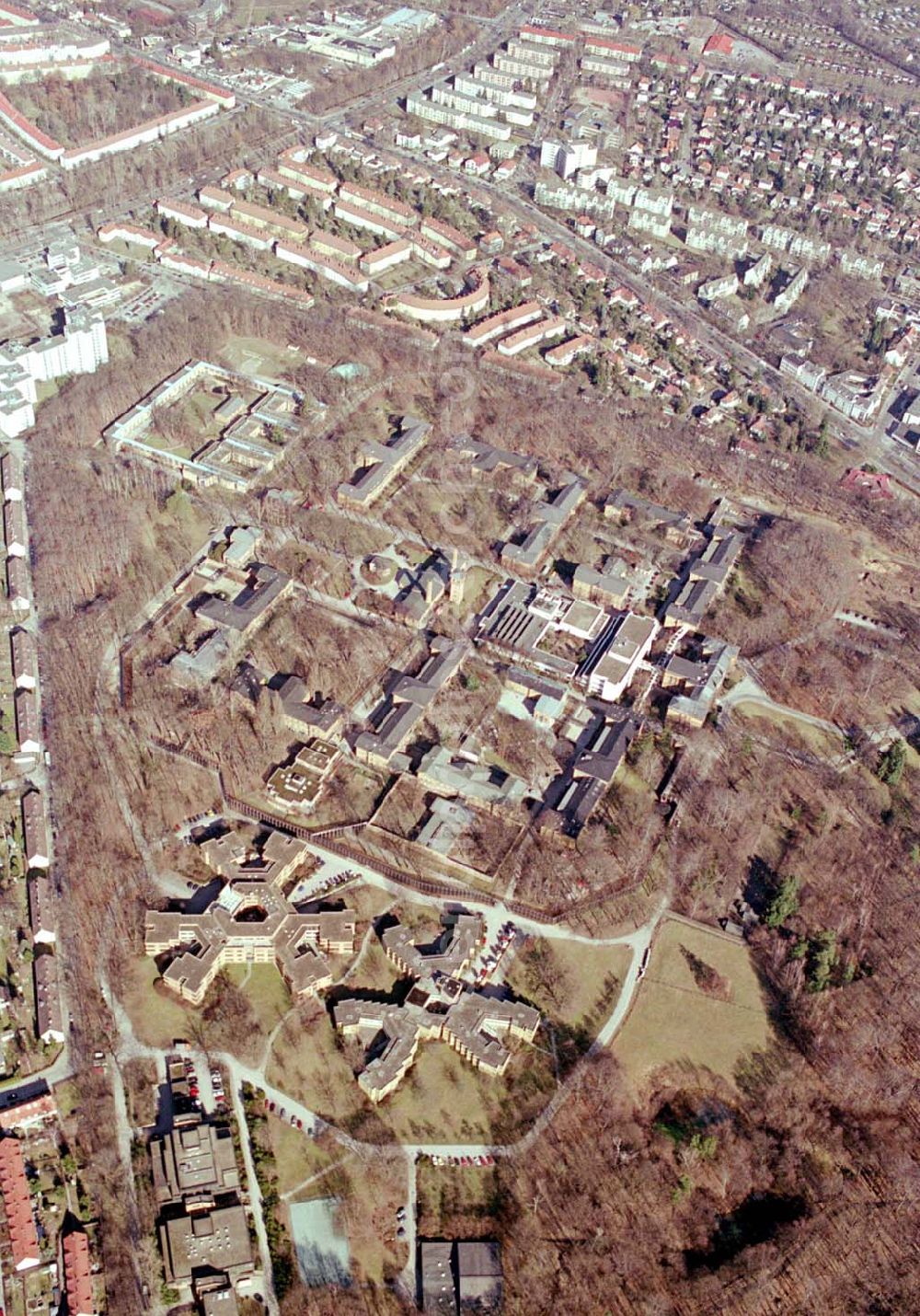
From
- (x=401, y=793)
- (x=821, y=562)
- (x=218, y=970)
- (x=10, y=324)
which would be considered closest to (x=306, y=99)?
(x=10, y=324)

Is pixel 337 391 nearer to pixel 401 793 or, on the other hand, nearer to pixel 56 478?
pixel 56 478

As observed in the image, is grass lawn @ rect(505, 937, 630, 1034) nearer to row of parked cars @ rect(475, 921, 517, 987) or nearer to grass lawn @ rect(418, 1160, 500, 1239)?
row of parked cars @ rect(475, 921, 517, 987)

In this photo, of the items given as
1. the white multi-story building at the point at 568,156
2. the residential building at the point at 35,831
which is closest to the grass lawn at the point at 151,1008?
the residential building at the point at 35,831

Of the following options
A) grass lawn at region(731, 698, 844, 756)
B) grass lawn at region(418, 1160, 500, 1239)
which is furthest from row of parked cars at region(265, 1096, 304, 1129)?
grass lawn at region(731, 698, 844, 756)

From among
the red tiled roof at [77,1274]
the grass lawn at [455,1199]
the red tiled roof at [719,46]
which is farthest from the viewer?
the red tiled roof at [719,46]

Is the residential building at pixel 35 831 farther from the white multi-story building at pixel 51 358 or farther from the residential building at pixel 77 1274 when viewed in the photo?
the white multi-story building at pixel 51 358

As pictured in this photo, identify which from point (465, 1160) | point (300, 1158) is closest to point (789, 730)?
point (465, 1160)

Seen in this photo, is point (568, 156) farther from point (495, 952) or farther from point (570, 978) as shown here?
point (570, 978)
